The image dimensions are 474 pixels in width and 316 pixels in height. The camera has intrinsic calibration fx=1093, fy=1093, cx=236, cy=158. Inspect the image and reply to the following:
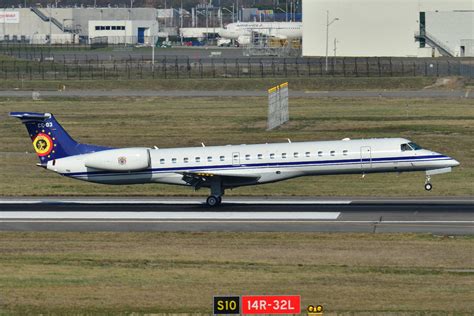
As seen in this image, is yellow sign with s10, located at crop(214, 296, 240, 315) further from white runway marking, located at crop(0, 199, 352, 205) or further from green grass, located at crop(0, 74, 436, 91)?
green grass, located at crop(0, 74, 436, 91)

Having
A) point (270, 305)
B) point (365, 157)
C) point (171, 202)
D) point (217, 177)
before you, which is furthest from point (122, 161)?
point (270, 305)

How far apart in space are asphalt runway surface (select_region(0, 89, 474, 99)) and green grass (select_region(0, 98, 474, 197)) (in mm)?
3359

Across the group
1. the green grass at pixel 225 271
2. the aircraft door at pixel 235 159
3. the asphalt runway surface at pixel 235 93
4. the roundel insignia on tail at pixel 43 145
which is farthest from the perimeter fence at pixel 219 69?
the green grass at pixel 225 271

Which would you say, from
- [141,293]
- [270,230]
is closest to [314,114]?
[270,230]

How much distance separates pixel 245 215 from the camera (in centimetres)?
4738

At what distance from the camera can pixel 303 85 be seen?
11294cm

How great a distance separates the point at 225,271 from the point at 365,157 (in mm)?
15243

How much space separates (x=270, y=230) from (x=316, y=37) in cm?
12811

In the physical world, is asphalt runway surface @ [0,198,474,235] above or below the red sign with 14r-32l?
below

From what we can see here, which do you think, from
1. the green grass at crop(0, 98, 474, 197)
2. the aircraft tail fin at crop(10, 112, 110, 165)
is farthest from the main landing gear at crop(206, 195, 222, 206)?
the aircraft tail fin at crop(10, 112, 110, 165)

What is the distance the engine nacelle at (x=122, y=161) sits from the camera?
4934cm

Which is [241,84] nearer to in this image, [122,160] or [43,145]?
[43,145]

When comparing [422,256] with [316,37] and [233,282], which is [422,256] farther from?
[316,37]

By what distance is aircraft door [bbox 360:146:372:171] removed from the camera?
161 feet
